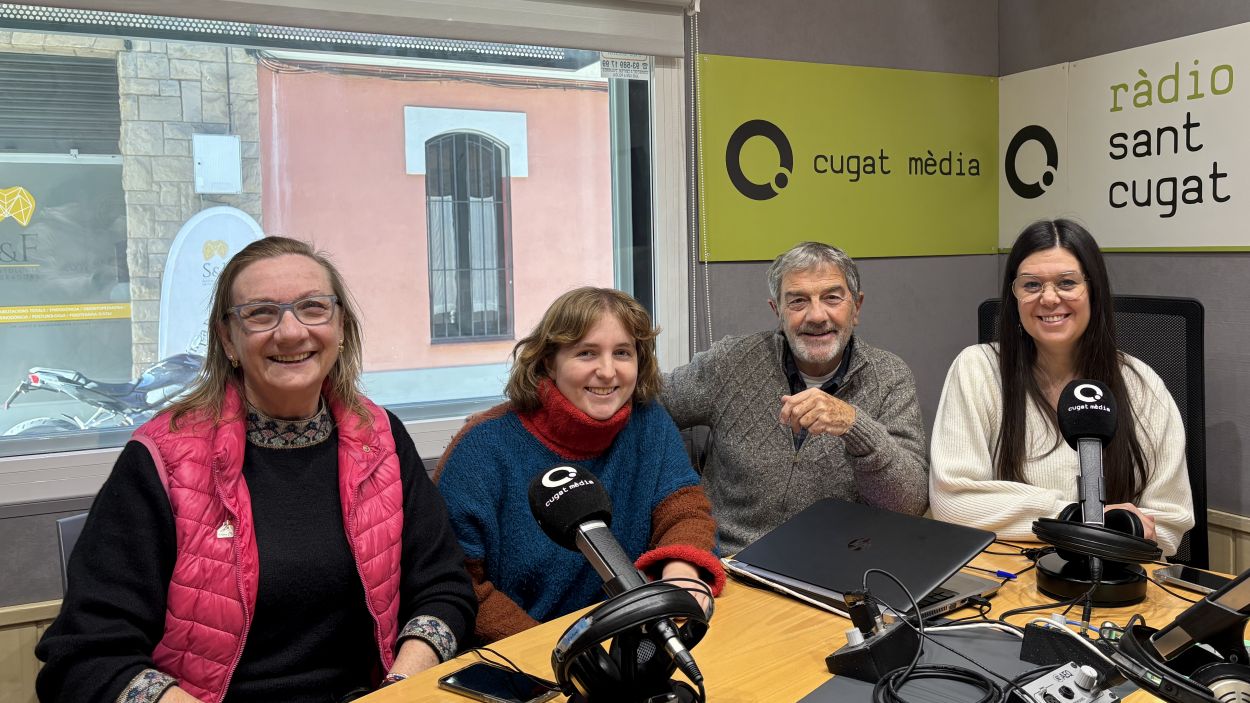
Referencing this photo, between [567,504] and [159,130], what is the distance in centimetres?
190

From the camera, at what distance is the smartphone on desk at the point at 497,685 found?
4.44ft

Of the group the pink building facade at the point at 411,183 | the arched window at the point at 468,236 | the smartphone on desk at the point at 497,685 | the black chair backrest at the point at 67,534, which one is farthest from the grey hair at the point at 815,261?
the black chair backrest at the point at 67,534

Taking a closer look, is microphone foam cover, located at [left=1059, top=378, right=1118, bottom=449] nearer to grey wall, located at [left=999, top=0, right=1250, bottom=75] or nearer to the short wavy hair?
the short wavy hair

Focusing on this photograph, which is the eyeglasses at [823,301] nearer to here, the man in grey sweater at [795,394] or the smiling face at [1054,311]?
the man in grey sweater at [795,394]

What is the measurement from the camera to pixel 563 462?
6.82 ft

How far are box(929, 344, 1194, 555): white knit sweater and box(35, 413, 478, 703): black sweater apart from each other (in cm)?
114

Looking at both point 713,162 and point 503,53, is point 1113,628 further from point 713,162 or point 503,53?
point 503,53

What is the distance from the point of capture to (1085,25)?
3.38m

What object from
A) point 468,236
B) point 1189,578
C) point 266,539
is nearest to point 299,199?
point 468,236

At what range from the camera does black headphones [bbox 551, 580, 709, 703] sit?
102 cm

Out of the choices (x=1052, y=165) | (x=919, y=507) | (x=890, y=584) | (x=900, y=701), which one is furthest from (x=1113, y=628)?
(x=1052, y=165)

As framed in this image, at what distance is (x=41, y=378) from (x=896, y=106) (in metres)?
2.86

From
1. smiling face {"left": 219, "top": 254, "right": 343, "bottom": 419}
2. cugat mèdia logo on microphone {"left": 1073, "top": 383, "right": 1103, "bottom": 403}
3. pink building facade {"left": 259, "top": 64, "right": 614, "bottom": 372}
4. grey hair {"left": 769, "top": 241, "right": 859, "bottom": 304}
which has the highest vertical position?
pink building facade {"left": 259, "top": 64, "right": 614, "bottom": 372}

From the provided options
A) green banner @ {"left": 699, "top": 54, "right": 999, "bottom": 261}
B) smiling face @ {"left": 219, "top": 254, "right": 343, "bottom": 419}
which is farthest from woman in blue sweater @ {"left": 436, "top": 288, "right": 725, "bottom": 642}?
green banner @ {"left": 699, "top": 54, "right": 999, "bottom": 261}
